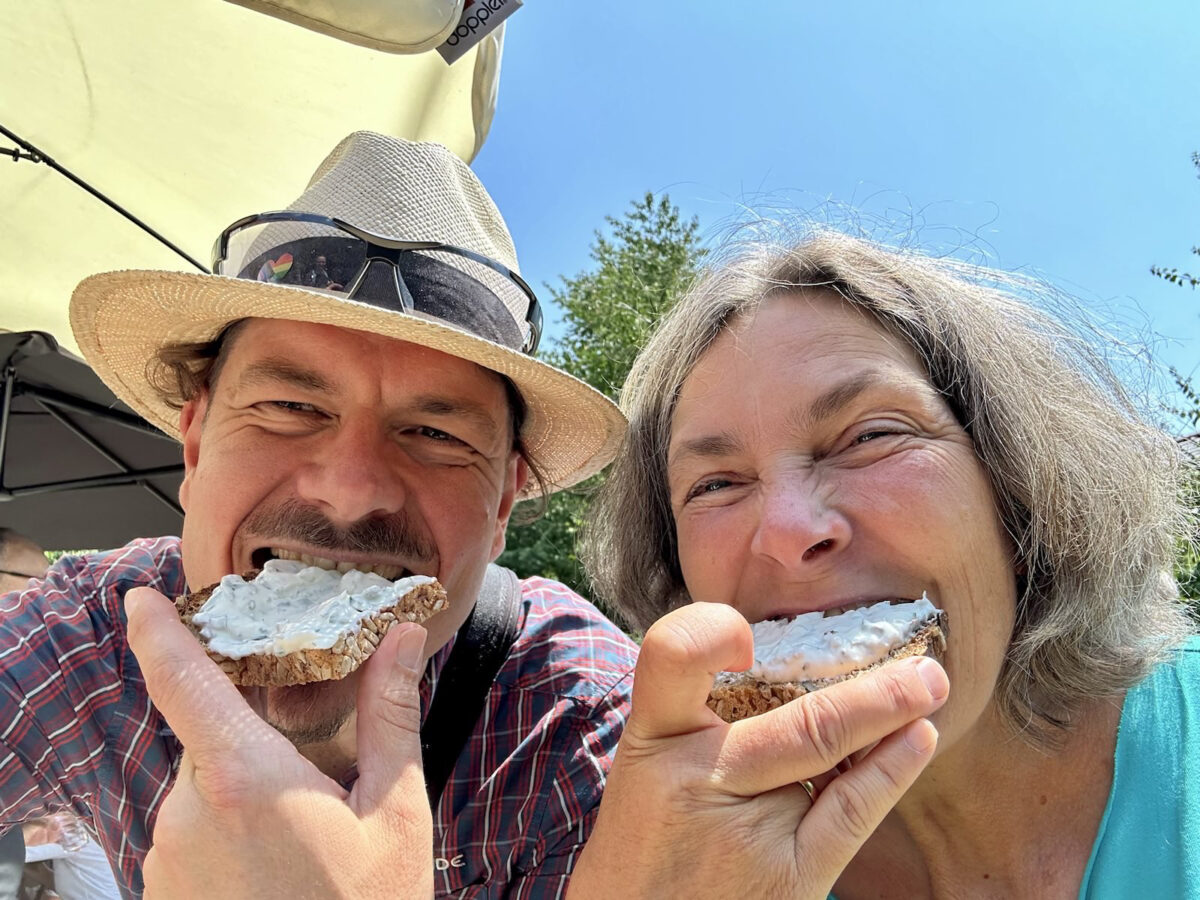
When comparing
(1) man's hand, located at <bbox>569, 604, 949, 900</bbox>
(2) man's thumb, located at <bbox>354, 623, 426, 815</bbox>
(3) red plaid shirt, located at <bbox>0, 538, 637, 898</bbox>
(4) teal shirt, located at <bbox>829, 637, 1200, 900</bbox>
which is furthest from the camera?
(3) red plaid shirt, located at <bbox>0, 538, 637, 898</bbox>

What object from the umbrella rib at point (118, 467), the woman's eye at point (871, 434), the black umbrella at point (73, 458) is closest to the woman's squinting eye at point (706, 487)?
the woman's eye at point (871, 434)

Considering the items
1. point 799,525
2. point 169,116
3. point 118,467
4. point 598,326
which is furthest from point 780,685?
point 598,326

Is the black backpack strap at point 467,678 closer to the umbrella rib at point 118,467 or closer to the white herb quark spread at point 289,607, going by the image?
the white herb quark spread at point 289,607

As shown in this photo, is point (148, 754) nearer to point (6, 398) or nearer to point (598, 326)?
point (6, 398)

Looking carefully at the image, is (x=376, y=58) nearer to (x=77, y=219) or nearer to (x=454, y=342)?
(x=77, y=219)

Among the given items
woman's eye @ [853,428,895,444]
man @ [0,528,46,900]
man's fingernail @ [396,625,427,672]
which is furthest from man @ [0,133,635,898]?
man @ [0,528,46,900]

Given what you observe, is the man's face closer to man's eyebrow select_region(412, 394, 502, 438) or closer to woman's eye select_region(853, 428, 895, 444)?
man's eyebrow select_region(412, 394, 502, 438)
